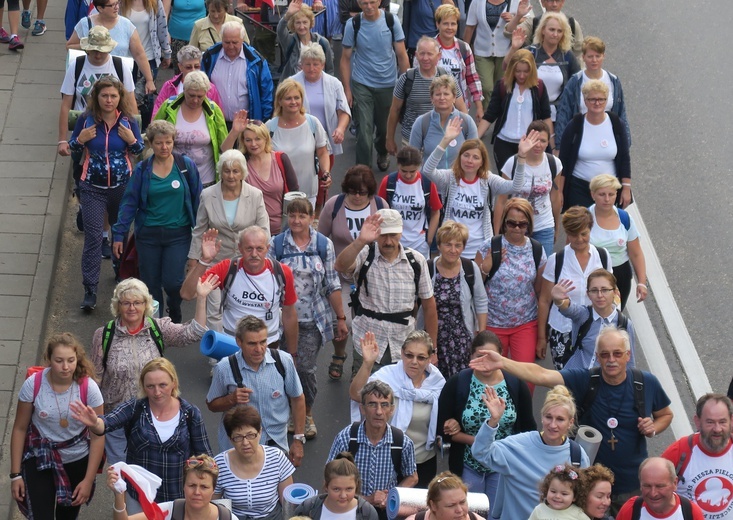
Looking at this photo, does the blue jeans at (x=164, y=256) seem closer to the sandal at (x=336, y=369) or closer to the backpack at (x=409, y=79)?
the sandal at (x=336, y=369)

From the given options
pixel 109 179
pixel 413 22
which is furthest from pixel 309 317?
pixel 413 22

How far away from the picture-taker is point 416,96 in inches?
549

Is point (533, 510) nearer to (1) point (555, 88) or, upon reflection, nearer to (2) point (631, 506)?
(2) point (631, 506)

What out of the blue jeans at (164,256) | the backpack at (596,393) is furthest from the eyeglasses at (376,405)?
the blue jeans at (164,256)

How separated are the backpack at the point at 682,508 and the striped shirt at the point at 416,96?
592 centimetres

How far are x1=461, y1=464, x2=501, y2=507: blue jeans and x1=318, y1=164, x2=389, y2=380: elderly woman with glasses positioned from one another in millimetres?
2267

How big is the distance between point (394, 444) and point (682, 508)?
1842 mm

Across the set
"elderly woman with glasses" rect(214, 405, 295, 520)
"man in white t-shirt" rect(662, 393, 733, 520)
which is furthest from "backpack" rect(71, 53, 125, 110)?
"man in white t-shirt" rect(662, 393, 733, 520)

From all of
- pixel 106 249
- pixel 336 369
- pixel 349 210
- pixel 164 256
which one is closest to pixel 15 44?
pixel 106 249

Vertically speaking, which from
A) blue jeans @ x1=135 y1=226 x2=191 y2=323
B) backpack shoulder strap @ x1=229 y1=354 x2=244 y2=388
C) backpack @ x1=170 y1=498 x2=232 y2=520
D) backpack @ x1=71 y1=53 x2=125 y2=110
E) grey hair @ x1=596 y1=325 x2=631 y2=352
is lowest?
blue jeans @ x1=135 y1=226 x2=191 y2=323

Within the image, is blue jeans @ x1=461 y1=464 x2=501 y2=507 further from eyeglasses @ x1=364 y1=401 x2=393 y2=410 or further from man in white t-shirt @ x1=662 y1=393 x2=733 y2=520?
man in white t-shirt @ x1=662 y1=393 x2=733 y2=520

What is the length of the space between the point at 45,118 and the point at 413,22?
408 cm

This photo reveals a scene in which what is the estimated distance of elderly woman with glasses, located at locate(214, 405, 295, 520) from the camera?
9.08m

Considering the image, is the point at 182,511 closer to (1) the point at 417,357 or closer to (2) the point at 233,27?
(1) the point at 417,357
